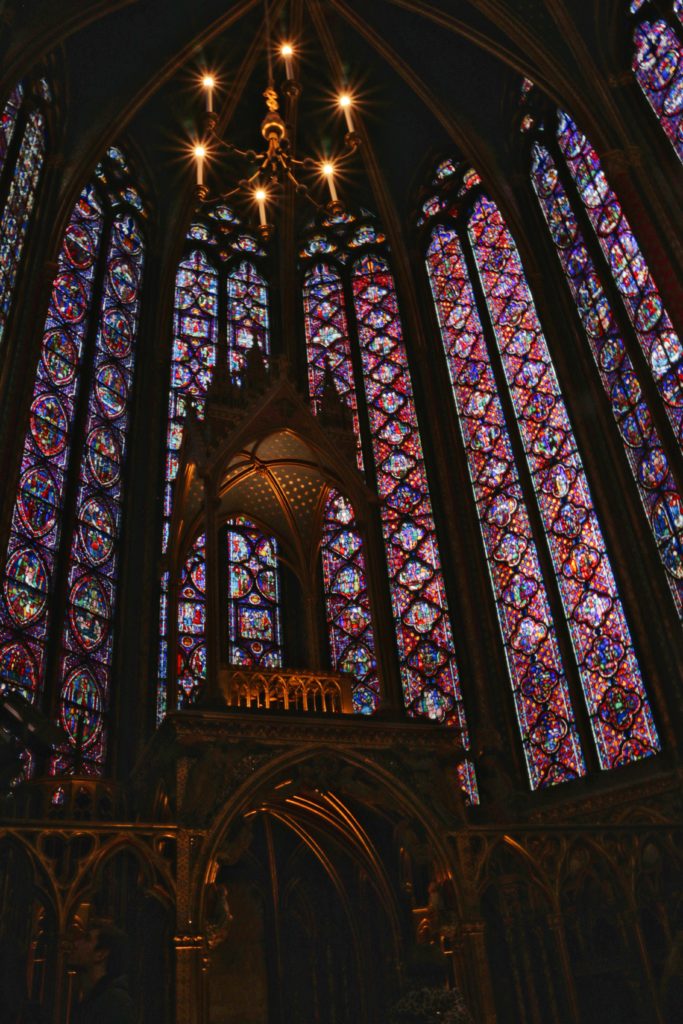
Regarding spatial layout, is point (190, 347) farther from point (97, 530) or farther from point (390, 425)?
point (97, 530)

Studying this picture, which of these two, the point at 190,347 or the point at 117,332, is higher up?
the point at 190,347

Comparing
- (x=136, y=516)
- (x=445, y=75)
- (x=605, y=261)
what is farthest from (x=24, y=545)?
(x=445, y=75)

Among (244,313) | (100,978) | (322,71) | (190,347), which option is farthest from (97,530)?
(322,71)

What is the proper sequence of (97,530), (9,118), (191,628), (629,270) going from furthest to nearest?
(9,118)
(629,270)
(97,530)
(191,628)

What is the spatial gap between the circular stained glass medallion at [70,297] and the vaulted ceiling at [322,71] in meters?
1.13

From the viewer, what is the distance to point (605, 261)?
41.5 ft

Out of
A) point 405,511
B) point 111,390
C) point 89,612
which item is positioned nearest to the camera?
point 89,612

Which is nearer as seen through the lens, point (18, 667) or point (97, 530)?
point (18, 667)

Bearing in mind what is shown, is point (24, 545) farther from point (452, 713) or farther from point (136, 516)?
point (452, 713)

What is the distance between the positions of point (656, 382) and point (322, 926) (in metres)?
7.04

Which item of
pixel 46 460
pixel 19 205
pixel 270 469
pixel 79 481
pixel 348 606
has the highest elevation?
pixel 19 205

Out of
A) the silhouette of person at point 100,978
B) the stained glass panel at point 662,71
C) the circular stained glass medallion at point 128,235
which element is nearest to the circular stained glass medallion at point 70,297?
the circular stained glass medallion at point 128,235

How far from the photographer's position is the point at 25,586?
10.8 metres

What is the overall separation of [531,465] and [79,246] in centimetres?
724
